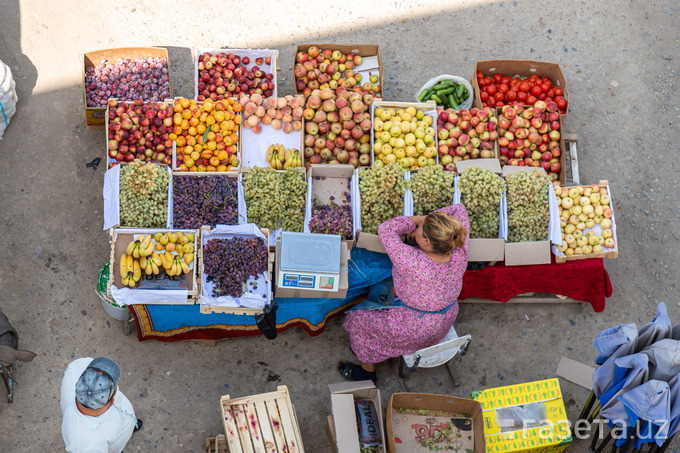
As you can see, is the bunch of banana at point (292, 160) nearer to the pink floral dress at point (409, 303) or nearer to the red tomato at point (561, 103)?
the pink floral dress at point (409, 303)

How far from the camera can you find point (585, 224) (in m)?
4.71

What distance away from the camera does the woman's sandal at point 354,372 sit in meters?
4.54

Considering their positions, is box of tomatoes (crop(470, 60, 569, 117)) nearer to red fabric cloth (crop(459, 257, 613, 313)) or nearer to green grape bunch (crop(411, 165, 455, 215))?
green grape bunch (crop(411, 165, 455, 215))

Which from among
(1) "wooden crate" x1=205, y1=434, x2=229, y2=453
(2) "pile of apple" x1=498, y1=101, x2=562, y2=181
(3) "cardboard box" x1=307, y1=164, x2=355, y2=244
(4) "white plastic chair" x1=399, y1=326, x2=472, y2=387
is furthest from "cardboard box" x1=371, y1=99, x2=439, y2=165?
(1) "wooden crate" x1=205, y1=434, x2=229, y2=453

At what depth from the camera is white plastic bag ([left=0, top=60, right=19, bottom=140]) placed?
4.94 meters

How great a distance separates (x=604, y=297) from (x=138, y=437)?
3.62 metres

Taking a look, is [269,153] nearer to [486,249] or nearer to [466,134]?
[466,134]

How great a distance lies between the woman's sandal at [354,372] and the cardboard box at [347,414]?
0.37 meters

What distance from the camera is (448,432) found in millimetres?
4078

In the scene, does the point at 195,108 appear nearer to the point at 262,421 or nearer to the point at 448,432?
the point at 262,421

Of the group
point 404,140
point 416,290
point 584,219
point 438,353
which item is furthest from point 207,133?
point 584,219

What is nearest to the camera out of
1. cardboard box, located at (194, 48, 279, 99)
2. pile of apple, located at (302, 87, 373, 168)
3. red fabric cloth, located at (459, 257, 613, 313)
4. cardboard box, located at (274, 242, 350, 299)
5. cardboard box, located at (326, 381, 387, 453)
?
cardboard box, located at (326, 381, 387, 453)

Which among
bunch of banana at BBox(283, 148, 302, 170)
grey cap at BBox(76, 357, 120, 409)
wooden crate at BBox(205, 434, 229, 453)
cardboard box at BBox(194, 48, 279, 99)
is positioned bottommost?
wooden crate at BBox(205, 434, 229, 453)

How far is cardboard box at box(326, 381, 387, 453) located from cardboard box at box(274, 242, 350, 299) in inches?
23.9
